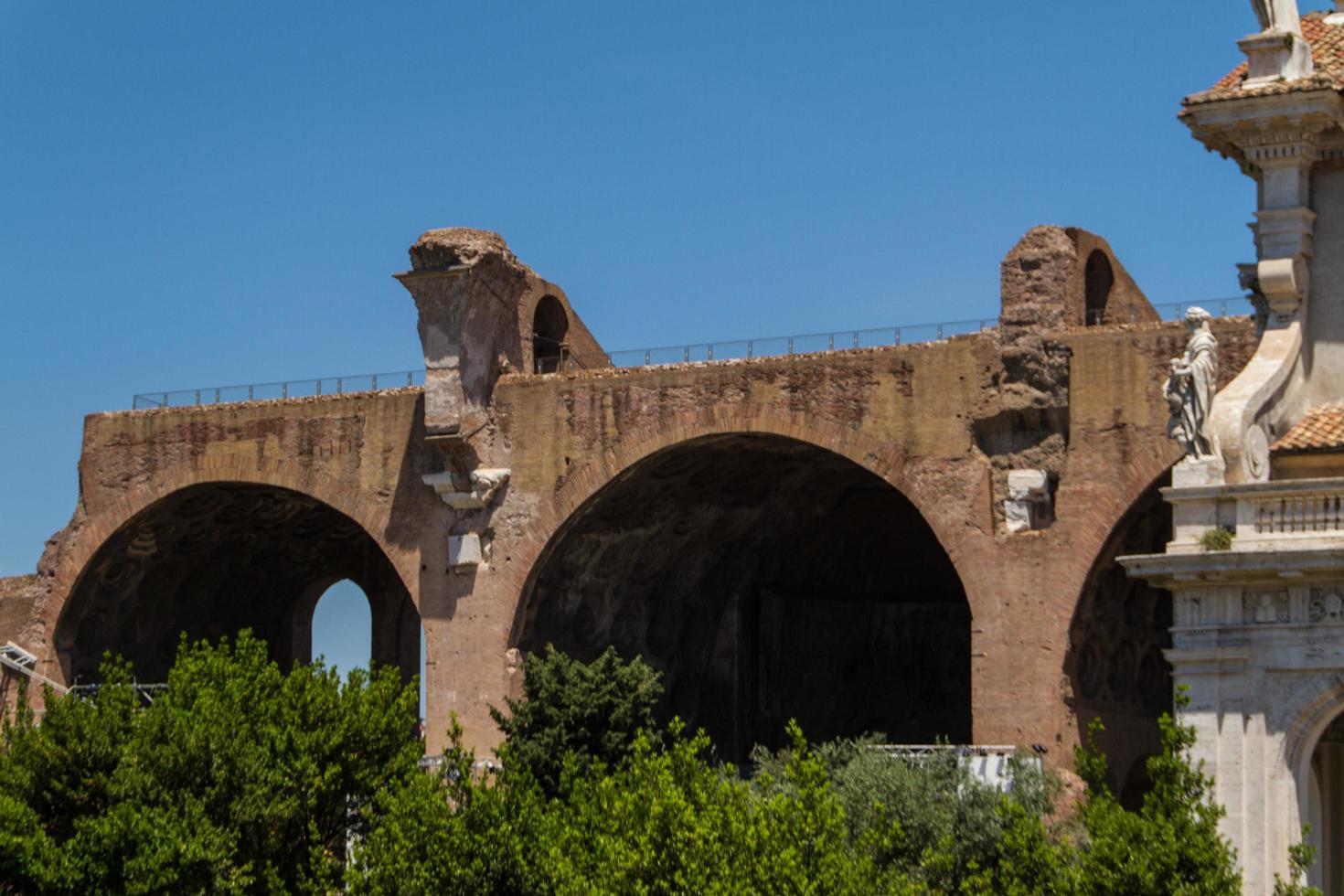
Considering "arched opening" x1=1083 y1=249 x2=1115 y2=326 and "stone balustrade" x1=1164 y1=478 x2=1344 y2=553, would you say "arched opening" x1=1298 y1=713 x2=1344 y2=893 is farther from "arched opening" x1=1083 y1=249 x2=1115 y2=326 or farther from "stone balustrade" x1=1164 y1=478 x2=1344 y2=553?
"arched opening" x1=1083 y1=249 x2=1115 y2=326

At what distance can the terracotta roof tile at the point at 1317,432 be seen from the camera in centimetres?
2945

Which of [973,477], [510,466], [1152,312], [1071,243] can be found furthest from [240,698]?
[1152,312]

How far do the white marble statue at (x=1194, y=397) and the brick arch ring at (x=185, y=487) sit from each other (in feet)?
50.7

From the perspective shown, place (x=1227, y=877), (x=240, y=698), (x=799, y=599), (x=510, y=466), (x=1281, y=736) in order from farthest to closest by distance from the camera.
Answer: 1. (x=799, y=599)
2. (x=510, y=466)
3. (x=240, y=698)
4. (x=1281, y=736)
5. (x=1227, y=877)

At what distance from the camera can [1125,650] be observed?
37.7 metres

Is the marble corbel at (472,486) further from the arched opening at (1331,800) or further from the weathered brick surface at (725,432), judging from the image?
the arched opening at (1331,800)

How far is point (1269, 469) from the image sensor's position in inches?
1162

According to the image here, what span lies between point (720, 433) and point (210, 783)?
9487 mm

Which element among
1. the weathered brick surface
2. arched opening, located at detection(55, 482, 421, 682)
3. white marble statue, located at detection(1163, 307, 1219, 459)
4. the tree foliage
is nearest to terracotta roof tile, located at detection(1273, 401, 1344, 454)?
white marble statue, located at detection(1163, 307, 1219, 459)

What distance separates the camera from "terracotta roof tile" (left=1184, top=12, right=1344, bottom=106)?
29.8 m

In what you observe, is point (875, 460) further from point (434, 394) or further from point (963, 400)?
point (434, 394)

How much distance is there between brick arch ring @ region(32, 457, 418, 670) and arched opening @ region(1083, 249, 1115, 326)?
434 inches

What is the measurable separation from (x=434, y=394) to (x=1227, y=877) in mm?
17907

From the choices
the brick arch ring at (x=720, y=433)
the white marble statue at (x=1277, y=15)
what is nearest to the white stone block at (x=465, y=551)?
the brick arch ring at (x=720, y=433)
